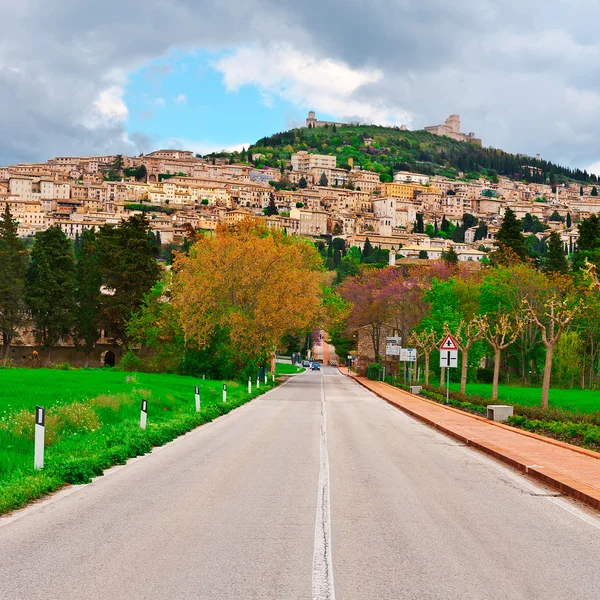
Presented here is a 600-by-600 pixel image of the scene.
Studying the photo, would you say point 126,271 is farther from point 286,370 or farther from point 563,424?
point 563,424

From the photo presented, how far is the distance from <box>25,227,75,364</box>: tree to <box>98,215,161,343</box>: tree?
11.4 ft

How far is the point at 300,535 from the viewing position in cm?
842

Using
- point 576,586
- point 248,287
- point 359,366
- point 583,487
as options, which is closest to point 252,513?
point 576,586

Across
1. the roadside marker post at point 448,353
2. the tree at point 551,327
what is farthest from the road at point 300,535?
the roadside marker post at point 448,353

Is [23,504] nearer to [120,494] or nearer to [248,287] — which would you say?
[120,494]

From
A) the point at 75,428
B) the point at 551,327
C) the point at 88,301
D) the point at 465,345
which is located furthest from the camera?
the point at 88,301

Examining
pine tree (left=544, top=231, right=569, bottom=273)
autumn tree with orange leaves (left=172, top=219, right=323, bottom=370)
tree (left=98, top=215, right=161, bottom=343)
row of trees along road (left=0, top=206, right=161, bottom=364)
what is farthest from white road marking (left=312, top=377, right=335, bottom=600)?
pine tree (left=544, top=231, right=569, bottom=273)

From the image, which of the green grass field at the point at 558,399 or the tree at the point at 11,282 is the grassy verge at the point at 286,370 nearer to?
the tree at the point at 11,282

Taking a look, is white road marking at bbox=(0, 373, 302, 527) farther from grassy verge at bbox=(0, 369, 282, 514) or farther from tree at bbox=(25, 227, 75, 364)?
tree at bbox=(25, 227, 75, 364)

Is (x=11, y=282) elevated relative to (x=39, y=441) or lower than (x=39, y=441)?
elevated

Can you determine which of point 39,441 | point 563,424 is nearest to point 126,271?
point 563,424

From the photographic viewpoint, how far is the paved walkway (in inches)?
470

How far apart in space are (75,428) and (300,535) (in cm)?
903

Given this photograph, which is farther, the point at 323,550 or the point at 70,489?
the point at 70,489
